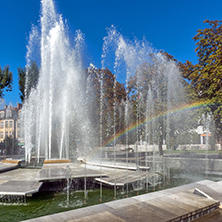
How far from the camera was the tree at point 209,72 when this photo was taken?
1614cm

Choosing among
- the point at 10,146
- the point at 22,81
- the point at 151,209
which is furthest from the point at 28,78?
the point at 151,209

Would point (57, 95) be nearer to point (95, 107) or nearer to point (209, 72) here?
point (95, 107)

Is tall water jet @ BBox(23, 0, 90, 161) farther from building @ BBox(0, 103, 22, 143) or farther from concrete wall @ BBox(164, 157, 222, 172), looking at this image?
building @ BBox(0, 103, 22, 143)

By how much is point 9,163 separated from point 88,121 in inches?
474

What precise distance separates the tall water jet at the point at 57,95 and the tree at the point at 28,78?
5302 mm

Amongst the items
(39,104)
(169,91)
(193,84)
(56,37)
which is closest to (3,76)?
(39,104)

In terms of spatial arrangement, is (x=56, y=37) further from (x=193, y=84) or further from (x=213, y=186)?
(x=213, y=186)

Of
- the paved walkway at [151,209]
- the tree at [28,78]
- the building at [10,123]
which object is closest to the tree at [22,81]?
the tree at [28,78]

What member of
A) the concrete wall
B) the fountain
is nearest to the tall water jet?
the fountain

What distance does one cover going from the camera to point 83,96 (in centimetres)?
2469

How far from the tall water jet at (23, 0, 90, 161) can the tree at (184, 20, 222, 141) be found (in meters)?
11.3

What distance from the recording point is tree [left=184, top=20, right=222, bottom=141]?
16.1 m

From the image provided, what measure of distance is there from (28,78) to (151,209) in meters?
29.7

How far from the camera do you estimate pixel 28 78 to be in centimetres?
3077
